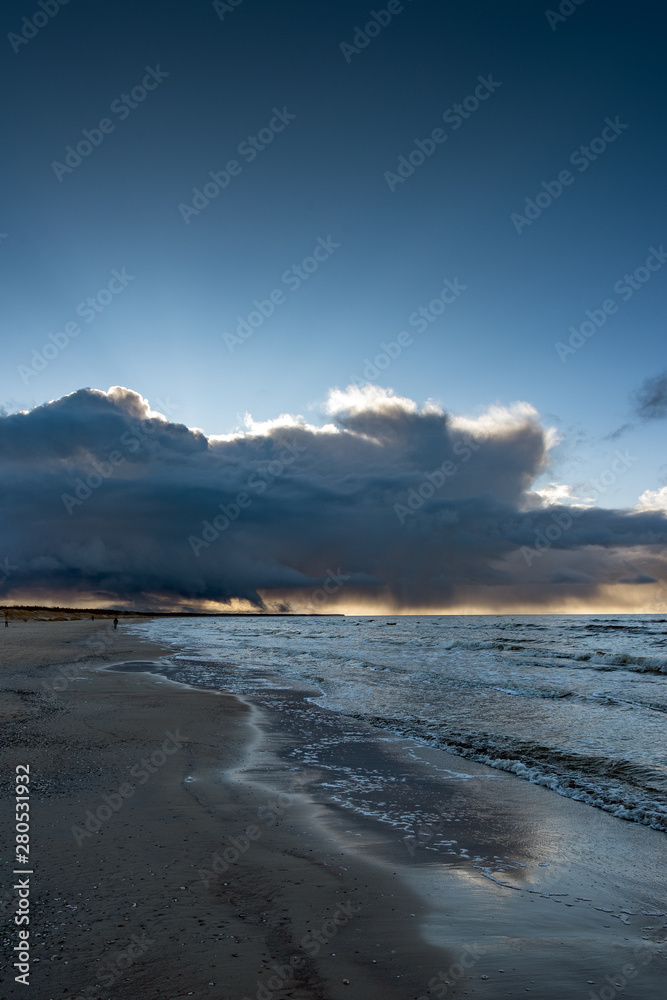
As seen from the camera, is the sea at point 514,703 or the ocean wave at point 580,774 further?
the sea at point 514,703

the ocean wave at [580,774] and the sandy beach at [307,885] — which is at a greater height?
the sandy beach at [307,885]

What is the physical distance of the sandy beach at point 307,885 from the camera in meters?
3.76

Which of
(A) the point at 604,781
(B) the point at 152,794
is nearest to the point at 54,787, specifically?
(B) the point at 152,794

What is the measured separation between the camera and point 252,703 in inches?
648

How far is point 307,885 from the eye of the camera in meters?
5.07

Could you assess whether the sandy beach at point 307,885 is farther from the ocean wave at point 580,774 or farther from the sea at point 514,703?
the sea at point 514,703

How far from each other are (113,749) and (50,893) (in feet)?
18.6

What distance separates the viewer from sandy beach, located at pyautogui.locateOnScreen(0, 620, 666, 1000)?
12.3 ft

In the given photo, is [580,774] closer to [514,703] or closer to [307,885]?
[307,885]

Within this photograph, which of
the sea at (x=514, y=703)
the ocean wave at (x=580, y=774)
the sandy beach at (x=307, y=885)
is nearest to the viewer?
the sandy beach at (x=307, y=885)

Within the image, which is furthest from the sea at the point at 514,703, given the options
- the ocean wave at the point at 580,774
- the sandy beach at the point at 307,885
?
the sandy beach at the point at 307,885

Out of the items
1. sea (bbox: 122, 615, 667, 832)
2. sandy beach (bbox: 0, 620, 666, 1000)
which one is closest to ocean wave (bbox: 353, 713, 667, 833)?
sea (bbox: 122, 615, 667, 832)

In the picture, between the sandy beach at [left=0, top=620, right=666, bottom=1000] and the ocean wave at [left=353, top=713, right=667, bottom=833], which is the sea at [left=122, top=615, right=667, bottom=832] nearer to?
the ocean wave at [left=353, top=713, right=667, bottom=833]

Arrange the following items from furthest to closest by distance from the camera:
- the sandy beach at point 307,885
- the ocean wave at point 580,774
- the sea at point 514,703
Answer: the sea at point 514,703, the ocean wave at point 580,774, the sandy beach at point 307,885
